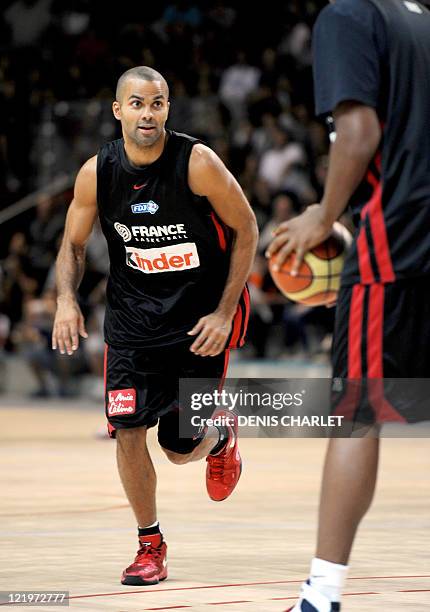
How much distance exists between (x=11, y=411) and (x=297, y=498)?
7913mm

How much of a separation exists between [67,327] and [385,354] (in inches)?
73.7

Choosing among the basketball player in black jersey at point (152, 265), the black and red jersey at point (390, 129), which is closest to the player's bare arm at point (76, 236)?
the basketball player in black jersey at point (152, 265)

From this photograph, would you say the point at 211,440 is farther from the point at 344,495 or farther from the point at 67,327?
the point at 344,495

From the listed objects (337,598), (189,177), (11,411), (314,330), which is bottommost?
(11,411)

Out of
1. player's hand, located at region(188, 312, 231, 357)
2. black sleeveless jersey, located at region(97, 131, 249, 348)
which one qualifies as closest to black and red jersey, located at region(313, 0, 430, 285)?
player's hand, located at region(188, 312, 231, 357)

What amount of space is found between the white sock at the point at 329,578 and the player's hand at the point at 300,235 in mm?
812

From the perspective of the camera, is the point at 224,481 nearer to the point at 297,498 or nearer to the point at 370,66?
the point at 297,498

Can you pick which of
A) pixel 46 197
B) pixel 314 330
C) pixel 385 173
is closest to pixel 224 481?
pixel 385 173

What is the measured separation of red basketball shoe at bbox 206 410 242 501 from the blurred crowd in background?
27.1ft

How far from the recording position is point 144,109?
5.38 meters

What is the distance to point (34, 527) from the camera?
6.64m

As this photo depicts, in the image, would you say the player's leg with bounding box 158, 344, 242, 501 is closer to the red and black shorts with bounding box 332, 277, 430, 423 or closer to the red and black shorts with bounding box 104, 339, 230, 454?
the red and black shorts with bounding box 104, 339, 230, 454

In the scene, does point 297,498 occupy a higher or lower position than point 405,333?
lower

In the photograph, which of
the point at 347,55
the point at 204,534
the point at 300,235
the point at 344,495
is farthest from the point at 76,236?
the point at 344,495
